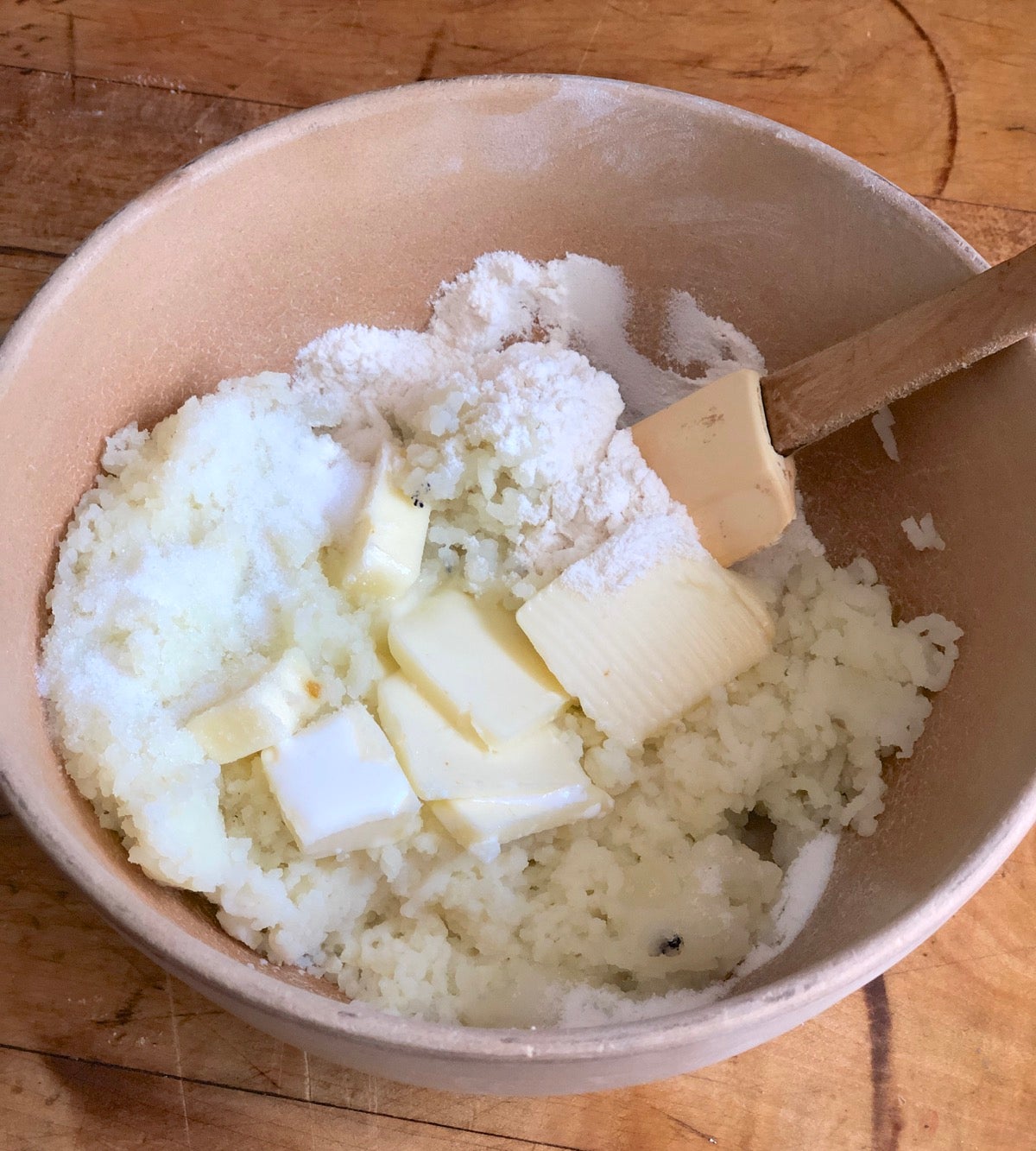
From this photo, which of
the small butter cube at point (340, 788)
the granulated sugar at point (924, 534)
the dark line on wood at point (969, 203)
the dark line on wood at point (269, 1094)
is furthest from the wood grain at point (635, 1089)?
the dark line on wood at point (969, 203)

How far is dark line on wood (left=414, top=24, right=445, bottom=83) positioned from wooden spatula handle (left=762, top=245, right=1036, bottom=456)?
67 centimetres

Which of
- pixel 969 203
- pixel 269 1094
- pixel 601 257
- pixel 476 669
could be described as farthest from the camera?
pixel 969 203

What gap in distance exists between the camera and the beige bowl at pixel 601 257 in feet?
3.14

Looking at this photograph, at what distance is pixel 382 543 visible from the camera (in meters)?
1.17

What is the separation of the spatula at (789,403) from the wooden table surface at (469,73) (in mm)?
452

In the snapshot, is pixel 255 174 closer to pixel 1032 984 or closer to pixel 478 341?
→ pixel 478 341

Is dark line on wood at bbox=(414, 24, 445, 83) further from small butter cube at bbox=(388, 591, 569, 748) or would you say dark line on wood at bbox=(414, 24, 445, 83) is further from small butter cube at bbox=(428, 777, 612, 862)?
small butter cube at bbox=(428, 777, 612, 862)

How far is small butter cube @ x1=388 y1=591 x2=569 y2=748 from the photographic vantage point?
1.13 metres

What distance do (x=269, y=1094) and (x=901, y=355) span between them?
0.99m

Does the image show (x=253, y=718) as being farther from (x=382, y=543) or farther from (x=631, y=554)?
(x=631, y=554)

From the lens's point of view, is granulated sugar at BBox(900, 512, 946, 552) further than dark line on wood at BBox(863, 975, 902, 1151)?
Yes

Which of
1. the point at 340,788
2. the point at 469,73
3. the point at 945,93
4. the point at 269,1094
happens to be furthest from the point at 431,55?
the point at 269,1094

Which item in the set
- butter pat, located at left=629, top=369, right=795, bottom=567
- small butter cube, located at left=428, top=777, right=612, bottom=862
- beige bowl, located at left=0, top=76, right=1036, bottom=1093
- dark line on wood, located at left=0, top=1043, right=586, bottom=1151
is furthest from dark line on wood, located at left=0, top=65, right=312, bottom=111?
dark line on wood, located at left=0, top=1043, right=586, bottom=1151

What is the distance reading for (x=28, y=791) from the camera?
0.87 metres
